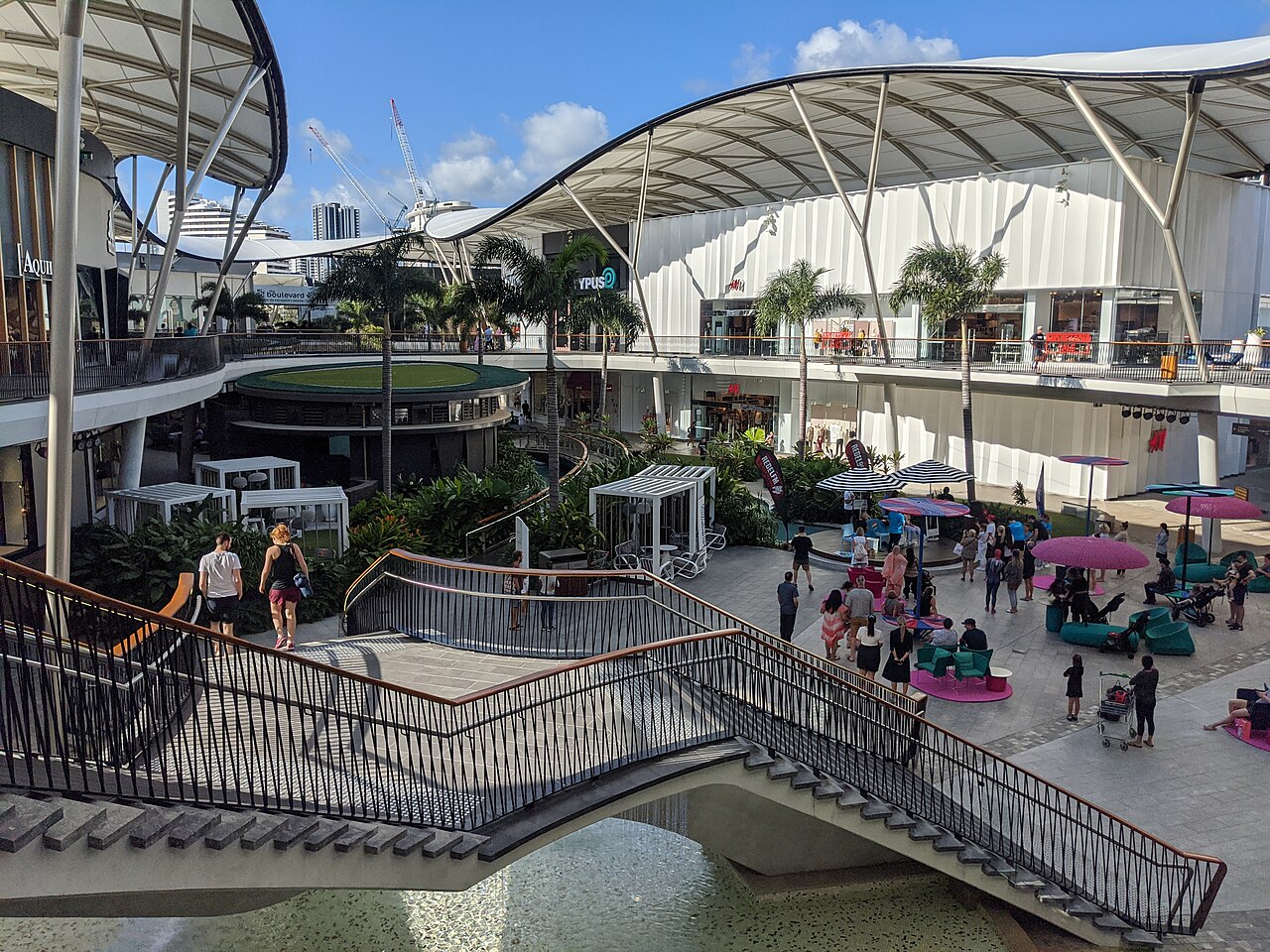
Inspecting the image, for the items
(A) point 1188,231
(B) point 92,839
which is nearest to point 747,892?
(B) point 92,839

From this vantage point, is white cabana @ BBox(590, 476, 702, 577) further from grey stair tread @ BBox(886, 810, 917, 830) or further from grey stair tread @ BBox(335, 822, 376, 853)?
grey stair tread @ BBox(335, 822, 376, 853)

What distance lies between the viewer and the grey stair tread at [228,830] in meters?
5.96

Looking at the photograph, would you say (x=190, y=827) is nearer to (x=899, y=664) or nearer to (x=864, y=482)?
(x=899, y=664)

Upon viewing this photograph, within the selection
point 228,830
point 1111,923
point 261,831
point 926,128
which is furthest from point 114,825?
point 926,128

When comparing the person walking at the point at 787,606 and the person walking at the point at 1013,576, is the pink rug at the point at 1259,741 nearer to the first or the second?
the person walking at the point at 1013,576

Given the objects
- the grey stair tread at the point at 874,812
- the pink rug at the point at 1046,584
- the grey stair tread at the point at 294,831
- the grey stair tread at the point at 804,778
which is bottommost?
the pink rug at the point at 1046,584

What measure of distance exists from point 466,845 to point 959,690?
32.0 ft

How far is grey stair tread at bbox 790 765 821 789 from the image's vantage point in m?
9.38

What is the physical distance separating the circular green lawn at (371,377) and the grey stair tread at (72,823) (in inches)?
929

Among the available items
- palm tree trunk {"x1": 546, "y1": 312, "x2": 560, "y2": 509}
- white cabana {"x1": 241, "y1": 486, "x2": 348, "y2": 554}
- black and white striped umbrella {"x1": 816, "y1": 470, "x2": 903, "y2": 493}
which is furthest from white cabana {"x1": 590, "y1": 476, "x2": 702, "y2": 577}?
white cabana {"x1": 241, "y1": 486, "x2": 348, "y2": 554}

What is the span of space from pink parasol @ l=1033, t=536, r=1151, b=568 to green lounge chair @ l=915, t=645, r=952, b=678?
10.6ft

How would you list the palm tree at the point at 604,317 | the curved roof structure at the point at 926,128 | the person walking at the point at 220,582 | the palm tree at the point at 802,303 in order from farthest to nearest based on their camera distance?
the palm tree at the point at 802,303, the curved roof structure at the point at 926,128, the palm tree at the point at 604,317, the person walking at the point at 220,582

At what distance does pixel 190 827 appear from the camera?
582 cm

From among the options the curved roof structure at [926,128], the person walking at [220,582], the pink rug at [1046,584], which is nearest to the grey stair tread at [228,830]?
the person walking at [220,582]
